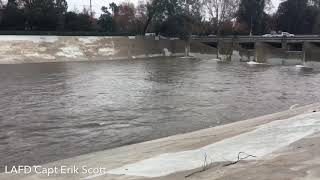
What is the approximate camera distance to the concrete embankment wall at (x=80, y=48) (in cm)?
6263

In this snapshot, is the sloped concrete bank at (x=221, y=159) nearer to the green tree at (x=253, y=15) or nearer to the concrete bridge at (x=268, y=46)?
the concrete bridge at (x=268, y=46)

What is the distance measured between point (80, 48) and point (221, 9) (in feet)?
142

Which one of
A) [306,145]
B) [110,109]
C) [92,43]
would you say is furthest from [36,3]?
[306,145]

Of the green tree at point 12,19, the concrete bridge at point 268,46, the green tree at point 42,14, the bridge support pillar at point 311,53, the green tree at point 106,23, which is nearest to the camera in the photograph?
the bridge support pillar at point 311,53

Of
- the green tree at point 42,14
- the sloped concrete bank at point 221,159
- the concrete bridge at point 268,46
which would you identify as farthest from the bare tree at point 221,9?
the sloped concrete bank at point 221,159

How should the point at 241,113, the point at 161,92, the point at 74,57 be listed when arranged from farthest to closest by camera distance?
the point at 74,57
the point at 161,92
the point at 241,113

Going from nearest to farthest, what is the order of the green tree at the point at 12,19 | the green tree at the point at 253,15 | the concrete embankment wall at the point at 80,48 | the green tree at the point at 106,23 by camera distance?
the concrete embankment wall at the point at 80,48 → the green tree at the point at 12,19 → the green tree at the point at 106,23 → the green tree at the point at 253,15

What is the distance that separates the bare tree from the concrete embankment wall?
71.0 ft

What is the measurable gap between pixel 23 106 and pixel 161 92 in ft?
31.5

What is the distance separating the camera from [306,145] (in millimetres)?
9805

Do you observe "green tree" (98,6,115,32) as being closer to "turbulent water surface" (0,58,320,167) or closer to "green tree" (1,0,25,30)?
"green tree" (1,0,25,30)

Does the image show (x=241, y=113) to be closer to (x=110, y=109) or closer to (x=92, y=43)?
(x=110, y=109)

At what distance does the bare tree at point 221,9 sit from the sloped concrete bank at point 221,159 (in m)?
92.6

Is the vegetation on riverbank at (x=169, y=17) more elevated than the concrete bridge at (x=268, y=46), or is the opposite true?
the vegetation on riverbank at (x=169, y=17)
